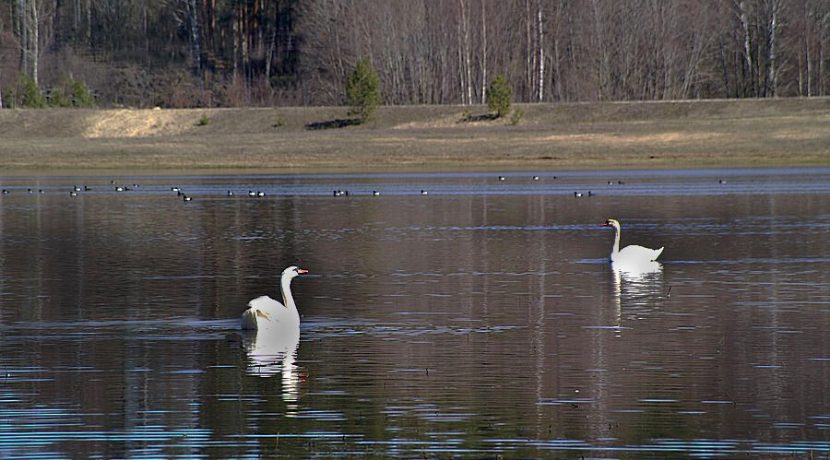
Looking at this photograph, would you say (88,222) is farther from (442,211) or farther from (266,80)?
(266,80)

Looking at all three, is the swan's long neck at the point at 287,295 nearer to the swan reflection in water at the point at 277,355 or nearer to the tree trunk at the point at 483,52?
the swan reflection in water at the point at 277,355

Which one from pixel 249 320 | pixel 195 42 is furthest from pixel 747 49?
pixel 249 320

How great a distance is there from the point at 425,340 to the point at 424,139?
60079 millimetres

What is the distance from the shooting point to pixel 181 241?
34.1 meters

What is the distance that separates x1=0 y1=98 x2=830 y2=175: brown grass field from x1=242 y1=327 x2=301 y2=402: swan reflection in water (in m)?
50.7

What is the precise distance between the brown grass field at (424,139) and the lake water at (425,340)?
104 ft

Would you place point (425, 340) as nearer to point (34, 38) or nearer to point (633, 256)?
point (633, 256)

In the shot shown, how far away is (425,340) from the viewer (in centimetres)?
1809

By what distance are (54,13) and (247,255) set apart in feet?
361

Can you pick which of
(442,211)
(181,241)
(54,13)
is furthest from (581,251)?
(54,13)

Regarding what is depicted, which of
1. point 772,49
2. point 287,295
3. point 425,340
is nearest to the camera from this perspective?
point 425,340

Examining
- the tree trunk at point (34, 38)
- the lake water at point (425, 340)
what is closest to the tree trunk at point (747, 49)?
the tree trunk at point (34, 38)

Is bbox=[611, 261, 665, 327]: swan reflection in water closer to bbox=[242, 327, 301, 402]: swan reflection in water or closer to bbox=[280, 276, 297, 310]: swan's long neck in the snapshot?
bbox=[280, 276, 297, 310]: swan's long neck

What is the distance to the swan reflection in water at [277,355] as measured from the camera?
50.2 ft
